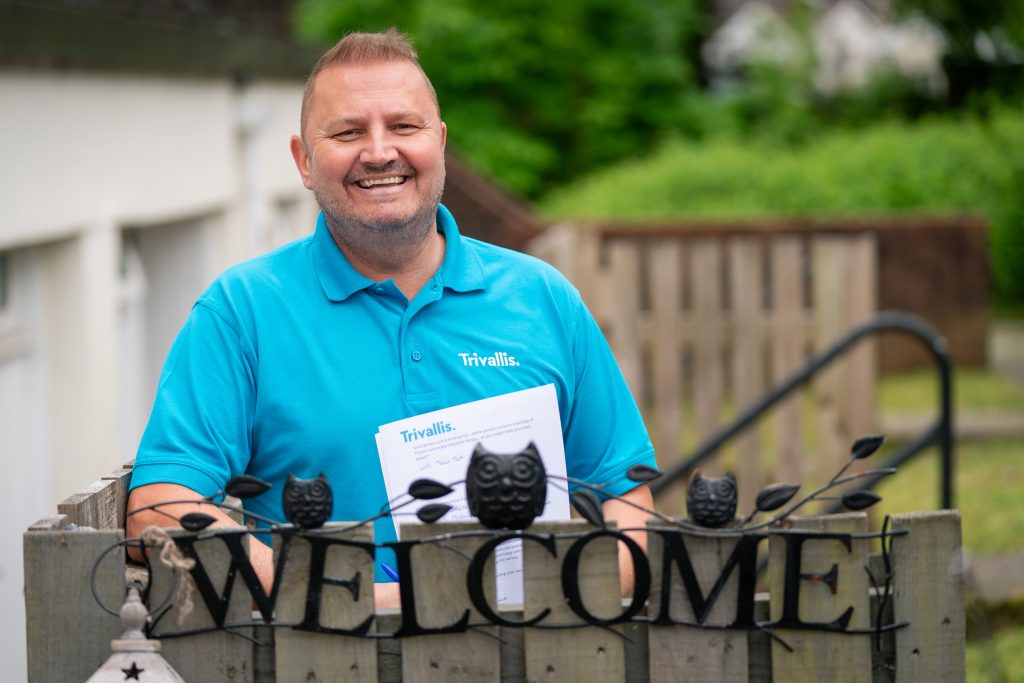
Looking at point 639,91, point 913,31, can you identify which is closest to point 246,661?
point 639,91

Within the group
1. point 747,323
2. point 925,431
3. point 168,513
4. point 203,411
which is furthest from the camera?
point 747,323

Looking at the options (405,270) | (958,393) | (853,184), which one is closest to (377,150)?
(405,270)

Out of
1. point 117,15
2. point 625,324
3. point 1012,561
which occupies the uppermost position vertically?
point 117,15

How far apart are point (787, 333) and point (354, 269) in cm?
588

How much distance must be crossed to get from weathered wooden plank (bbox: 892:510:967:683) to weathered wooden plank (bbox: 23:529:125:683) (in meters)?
1.14

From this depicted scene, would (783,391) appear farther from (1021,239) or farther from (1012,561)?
(1021,239)

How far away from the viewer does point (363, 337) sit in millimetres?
2488

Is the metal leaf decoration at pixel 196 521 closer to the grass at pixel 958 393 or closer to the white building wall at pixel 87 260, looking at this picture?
the white building wall at pixel 87 260

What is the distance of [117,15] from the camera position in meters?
6.39

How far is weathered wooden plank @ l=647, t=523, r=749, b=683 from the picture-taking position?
2041 millimetres

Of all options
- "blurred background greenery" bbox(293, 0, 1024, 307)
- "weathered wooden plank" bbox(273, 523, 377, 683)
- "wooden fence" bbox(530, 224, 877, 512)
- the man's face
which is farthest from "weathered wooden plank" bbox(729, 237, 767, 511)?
"blurred background greenery" bbox(293, 0, 1024, 307)

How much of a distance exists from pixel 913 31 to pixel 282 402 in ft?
78.2

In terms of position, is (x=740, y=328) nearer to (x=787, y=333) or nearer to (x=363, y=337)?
(x=787, y=333)

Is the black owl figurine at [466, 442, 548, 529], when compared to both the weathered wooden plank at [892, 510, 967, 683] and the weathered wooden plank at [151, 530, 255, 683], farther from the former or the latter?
the weathered wooden plank at [892, 510, 967, 683]
